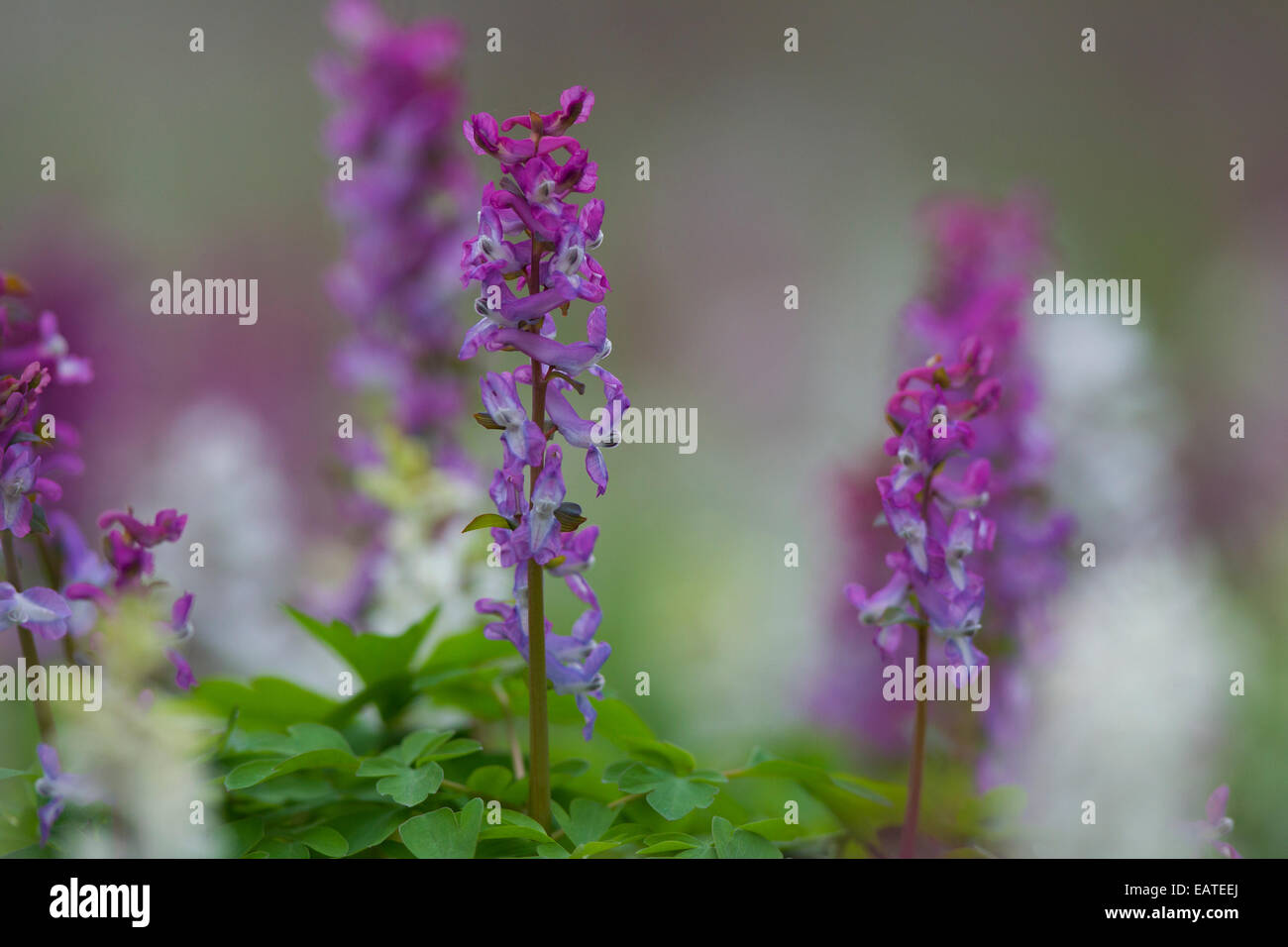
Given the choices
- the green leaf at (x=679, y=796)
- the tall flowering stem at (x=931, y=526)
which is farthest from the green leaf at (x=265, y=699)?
the tall flowering stem at (x=931, y=526)

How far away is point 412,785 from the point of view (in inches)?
32.6

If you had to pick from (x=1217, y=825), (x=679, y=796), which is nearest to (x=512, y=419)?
(x=679, y=796)

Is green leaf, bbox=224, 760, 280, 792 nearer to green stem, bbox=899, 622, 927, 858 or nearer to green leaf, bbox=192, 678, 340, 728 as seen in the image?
green leaf, bbox=192, 678, 340, 728

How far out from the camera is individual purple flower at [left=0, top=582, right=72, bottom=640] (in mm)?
826

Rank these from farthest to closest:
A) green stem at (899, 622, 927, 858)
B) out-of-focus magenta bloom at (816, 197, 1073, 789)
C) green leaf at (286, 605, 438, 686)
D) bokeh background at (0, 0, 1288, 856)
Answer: bokeh background at (0, 0, 1288, 856), out-of-focus magenta bloom at (816, 197, 1073, 789), green leaf at (286, 605, 438, 686), green stem at (899, 622, 927, 858)

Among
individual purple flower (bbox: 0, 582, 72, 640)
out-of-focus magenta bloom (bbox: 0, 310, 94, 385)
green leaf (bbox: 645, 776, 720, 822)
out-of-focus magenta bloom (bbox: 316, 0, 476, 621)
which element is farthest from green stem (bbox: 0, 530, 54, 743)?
out-of-focus magenta bloom (bbox: 316, 0, 476, 621)

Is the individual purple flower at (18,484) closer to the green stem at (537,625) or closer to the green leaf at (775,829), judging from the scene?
the green stem at (537,625)

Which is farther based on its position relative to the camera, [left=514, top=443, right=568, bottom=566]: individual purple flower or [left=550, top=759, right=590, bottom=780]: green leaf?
[left=550, top=759, right=590, bottom=780]: green leaf

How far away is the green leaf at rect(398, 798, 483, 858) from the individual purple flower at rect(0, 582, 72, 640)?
29 cm

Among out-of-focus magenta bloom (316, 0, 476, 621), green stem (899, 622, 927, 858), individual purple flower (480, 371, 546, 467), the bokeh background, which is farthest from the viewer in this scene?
the bokeh background

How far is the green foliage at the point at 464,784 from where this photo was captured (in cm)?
84

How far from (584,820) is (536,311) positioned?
1.23 ft
